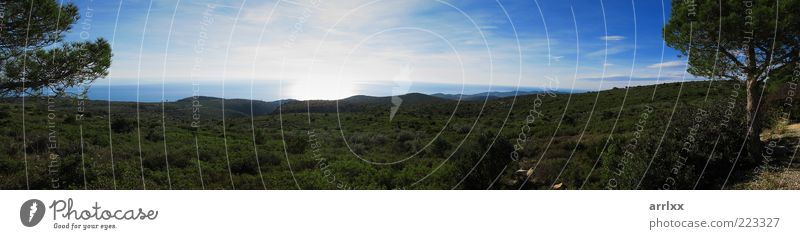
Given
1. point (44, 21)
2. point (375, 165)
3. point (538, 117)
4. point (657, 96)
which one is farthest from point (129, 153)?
point (657, 96)

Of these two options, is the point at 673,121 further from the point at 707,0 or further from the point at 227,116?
the point at 227,116

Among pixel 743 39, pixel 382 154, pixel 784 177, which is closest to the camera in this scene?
pixel 784 177

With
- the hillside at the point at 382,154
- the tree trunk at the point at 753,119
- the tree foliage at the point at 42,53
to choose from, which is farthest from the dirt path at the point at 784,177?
the tree foliage at the point at 42,53

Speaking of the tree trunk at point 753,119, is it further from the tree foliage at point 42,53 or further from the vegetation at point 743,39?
the tree foliage at point 42,53

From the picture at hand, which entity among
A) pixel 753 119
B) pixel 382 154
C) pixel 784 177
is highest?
pixel 753 119

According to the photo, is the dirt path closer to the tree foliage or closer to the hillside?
the hillside

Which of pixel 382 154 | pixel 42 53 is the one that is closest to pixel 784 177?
pixel 382 154

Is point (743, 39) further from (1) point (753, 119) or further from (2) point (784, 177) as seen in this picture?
(2) point (784, 177)

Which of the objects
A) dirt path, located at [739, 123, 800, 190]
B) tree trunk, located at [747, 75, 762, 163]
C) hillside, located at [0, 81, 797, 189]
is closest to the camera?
dirt path, located at [739, 123, 800, 190]

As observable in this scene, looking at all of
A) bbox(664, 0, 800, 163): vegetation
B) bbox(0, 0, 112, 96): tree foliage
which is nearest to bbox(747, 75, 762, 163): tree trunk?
bbox(664, 0, 800, 163): vegetation
